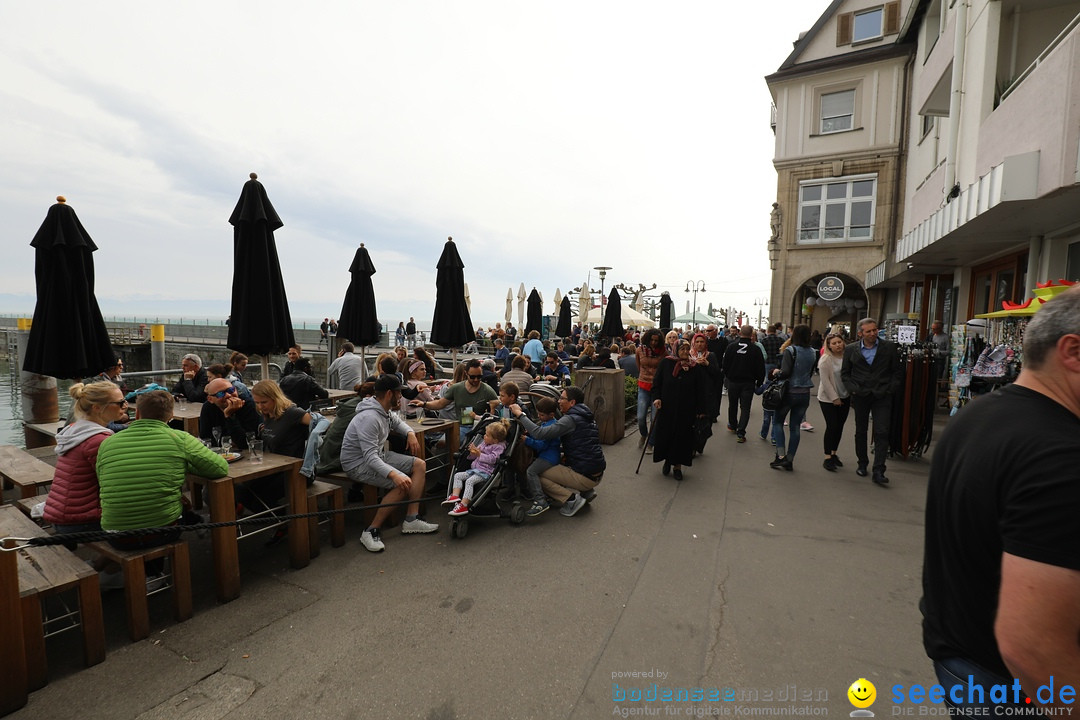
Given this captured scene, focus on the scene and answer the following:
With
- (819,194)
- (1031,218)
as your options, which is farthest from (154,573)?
(819,194)

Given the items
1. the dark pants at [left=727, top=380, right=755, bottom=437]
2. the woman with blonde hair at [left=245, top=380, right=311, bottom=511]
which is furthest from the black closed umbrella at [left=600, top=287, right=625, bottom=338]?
the woman with blonde hair at [left=245, top=380, right=311, bottom=511]

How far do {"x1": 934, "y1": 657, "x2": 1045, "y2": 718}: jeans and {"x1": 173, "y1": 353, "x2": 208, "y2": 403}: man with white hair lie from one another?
7.97 metres

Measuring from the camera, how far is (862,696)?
267 cm

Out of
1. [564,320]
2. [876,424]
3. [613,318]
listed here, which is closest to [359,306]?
[876,424]

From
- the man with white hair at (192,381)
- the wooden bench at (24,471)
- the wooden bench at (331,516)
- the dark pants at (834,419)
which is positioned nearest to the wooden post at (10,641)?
the wooden bench at (331,516)

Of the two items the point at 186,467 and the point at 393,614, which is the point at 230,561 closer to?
the point at 186,467

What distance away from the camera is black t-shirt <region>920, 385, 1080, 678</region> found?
1.12 m

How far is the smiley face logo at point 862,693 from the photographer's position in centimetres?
264

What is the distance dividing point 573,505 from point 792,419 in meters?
3.69

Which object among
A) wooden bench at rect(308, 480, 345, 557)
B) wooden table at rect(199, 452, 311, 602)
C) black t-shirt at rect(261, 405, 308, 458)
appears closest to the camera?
wooden table at rect(199, 452, 311, 602)

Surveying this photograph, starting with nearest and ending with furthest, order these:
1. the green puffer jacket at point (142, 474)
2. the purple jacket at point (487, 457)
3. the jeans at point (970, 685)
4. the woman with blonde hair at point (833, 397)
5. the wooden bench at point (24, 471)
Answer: the jeans at point (970, 685), the green puffer jacket at point (142, 474), the wooden bench at point (24, 471), the purple jacket at point (487, 457), the woman with blonde hair at point (833, 397)

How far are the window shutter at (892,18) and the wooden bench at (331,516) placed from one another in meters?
26.0

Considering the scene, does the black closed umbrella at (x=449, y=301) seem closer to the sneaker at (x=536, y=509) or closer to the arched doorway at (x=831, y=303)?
the sneaker at (x=536, y=509)

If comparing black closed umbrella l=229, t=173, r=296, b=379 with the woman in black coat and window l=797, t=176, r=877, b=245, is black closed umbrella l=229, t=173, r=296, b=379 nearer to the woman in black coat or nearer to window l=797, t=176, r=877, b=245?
the woman in black coat
